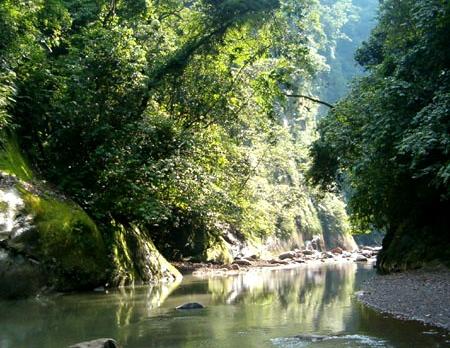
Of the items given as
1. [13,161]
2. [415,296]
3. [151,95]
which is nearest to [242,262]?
[151,95]

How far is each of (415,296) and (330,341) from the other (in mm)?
3784

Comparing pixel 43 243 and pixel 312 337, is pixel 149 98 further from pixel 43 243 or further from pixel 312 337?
pixel 312 337

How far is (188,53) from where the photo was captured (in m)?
18.5

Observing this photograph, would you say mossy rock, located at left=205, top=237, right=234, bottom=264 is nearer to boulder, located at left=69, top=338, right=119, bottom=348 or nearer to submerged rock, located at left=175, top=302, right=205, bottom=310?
submerged rock, located at left=175, top=302, right=205, bottom=310

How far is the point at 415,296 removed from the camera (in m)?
10.2

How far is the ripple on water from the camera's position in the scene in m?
6.79

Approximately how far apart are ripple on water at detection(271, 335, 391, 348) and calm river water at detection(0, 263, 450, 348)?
1 cm

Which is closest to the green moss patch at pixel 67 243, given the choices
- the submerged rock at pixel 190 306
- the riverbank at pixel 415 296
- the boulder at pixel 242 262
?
the submerged rock at pixel 190 306

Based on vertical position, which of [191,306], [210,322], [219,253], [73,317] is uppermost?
[219,253]

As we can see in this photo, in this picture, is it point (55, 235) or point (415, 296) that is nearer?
point (415, 296)

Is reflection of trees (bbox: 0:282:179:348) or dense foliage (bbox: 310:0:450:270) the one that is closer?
reflection of trees (bbox: 0:282:179:348)

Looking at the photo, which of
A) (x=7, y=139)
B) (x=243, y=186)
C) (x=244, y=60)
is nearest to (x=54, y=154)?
(x=7, y=139)

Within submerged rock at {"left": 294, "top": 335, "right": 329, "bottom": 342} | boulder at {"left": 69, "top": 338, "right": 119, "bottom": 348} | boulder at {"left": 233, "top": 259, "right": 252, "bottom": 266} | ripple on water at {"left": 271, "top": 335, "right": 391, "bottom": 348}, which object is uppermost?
boulder at {"left": 233, "top": 259, "right": 252, "bottom": 266}

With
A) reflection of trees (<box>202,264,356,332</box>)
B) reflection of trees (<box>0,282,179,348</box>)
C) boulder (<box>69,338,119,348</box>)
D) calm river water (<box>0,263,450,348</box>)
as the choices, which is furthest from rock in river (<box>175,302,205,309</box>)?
boulder (<box>69,338,119,348</box>)
